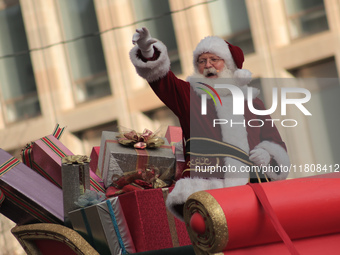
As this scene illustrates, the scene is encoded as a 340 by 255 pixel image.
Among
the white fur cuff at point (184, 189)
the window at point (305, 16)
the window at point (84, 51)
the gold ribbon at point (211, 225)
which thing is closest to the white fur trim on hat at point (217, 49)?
the white fur cuff at point (184, 189)

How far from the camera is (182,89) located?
285cm

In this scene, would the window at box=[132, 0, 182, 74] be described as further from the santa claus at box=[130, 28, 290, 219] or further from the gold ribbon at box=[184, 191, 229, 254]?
the gold ribbon at box=[184, 191, 229, 254]

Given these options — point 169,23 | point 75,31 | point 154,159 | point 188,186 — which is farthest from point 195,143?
point 75,31

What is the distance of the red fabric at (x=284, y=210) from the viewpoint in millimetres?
2191

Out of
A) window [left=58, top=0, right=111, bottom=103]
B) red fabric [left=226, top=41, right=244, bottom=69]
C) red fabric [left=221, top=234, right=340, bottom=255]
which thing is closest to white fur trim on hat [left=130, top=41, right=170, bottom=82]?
red fabric [left=226, top=41, right=244, bottom=69]

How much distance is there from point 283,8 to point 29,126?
4.12 m

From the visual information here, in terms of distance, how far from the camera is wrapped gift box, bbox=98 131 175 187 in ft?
10.1

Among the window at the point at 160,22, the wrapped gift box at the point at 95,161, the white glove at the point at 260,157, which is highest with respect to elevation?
the window at the point at 160,22

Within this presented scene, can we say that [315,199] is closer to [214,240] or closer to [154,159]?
[214,240]

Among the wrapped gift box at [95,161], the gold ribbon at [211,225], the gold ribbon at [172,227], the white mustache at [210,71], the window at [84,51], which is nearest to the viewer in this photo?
the gold ribbon at [211,225]

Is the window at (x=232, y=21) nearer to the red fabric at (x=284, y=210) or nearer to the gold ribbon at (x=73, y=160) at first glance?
the gold ribbon at (x=73, y=160)

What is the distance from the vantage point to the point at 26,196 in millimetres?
2848

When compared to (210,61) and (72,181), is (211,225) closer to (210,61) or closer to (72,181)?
(72,181)

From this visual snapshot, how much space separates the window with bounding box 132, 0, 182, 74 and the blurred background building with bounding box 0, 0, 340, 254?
1 cm
